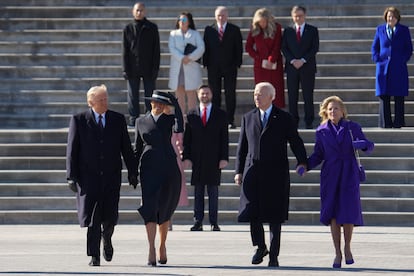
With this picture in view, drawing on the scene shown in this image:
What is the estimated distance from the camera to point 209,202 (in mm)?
21422

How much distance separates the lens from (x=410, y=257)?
17547 millimetres

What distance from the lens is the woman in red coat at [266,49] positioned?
952 inches

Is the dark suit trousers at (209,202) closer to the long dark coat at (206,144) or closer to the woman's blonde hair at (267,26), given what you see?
the long dark coat at (206,144)

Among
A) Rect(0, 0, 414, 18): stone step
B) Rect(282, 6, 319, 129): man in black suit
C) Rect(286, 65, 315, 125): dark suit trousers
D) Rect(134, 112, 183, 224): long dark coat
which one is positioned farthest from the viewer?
Rect(0, 0, 414, 18): stone step

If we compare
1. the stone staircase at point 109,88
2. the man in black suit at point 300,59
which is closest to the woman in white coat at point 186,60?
the stone staircase at point 109,88

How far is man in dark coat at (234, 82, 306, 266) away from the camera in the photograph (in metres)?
17.0

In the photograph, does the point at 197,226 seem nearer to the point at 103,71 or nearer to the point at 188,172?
the point at 188,172

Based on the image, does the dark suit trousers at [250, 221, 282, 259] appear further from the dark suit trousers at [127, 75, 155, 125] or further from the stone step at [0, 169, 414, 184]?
the dark suit trousers at [127, 75, 155, 125]

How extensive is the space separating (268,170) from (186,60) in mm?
7465

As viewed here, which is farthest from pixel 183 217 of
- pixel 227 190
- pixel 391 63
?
pixel 391 63

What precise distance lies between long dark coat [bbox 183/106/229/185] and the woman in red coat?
306cm

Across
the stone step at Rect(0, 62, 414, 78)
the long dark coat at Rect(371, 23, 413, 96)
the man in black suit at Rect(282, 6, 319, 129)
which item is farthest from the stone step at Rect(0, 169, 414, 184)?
the stone step at Rect(0, 62, 414, 78)

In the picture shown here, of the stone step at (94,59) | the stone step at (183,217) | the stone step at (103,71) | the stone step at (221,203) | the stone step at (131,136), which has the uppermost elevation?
the stone step at (94,59)

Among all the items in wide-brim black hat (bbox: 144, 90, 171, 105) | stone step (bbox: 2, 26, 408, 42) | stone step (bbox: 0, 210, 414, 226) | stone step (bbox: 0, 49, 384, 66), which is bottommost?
stone step (bbox: 0, 210, 414, 226)
